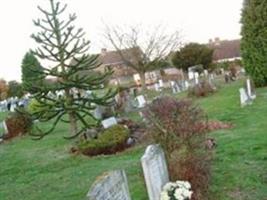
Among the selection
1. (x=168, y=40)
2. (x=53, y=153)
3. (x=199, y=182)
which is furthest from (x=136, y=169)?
(x=168, y=40)

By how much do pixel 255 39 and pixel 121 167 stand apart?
58.1 ft

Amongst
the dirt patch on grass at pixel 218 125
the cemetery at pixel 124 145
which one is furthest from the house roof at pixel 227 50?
the dirt patch on grass at pixel 218 125

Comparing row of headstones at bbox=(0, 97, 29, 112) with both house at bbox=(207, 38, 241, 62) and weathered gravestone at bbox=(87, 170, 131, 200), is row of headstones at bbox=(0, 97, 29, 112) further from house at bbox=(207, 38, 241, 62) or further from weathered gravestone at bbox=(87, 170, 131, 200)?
house at bbox=(207, 38, 241, 62)

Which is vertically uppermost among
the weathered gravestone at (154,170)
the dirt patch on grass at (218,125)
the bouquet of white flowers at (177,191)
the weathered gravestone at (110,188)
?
the weathered gravestone at (110,188)

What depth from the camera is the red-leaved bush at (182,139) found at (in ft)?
27.5

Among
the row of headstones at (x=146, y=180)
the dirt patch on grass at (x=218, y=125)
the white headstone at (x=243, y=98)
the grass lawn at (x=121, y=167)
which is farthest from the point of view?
the white headstone at (x=243, y=98)

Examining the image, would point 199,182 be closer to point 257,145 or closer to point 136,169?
point 136,169

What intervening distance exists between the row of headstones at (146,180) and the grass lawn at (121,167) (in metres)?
0.85

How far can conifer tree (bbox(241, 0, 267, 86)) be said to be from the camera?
2658cm

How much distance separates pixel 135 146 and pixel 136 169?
297 cm

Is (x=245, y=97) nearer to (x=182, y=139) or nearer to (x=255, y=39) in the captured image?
(x=255, y=39)

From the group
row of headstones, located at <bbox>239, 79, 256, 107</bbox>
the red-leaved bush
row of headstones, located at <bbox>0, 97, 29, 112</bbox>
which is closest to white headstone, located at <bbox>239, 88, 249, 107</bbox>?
row of headstones, located at <bbox>239, 79, 256, 107</bbox>

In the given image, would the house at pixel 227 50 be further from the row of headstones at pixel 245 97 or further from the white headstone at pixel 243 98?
the white headstone at pixel 243 98

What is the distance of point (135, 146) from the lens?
1376 centimetres
